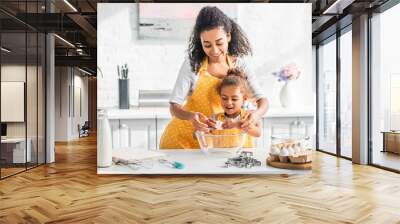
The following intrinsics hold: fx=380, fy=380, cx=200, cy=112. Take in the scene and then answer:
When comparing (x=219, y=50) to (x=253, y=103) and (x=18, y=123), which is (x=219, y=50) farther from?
(x=18, y=123)

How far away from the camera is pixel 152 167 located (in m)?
5.28

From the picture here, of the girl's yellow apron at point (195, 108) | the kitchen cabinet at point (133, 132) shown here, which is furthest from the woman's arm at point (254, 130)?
the kitchen cabinet at point (133, 132)

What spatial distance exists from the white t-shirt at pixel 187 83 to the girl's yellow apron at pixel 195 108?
0.23 feet

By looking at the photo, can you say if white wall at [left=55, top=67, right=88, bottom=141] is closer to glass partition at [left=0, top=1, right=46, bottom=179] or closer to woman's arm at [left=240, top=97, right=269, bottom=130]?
glass partition at [left=0, top=1, right=46, bottom=179]

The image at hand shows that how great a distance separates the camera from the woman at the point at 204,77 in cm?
521

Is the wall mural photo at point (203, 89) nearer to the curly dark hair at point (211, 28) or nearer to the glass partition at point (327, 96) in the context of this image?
the curly dark hair at point (211, 28)

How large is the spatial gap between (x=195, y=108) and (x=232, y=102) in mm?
514

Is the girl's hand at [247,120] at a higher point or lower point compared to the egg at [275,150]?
higher

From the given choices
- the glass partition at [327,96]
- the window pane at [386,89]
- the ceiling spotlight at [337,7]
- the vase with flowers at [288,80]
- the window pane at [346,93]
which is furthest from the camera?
the glass partition at [327,96]

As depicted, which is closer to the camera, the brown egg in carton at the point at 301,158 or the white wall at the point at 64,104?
the brown egg in carton at the point at 301,158

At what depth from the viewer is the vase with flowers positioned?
17.4 feet

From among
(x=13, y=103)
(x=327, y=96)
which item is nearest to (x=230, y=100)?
(x=13, y=103)

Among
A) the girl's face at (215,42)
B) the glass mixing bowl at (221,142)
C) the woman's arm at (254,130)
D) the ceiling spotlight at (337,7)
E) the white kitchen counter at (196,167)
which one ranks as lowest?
the white kitchen counter at (196,167)

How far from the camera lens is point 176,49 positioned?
17.4 feet
